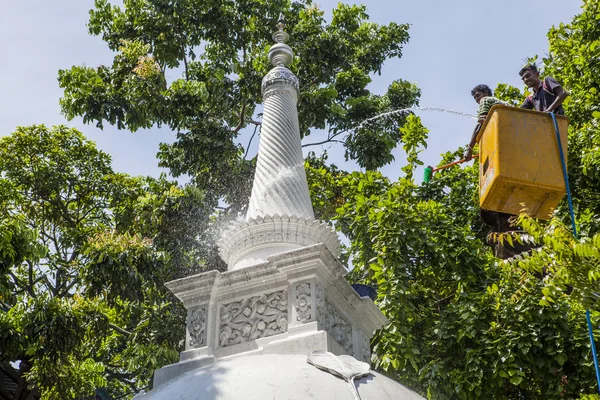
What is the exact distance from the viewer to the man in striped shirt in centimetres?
909

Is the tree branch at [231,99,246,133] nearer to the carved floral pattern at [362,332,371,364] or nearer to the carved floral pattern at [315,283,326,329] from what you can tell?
the carved floral pattern at [362,332,371,364]

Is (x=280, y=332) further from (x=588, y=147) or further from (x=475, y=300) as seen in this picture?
(x=588, y=147)

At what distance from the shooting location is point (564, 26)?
13359mm

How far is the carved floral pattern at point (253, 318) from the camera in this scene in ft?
21.3

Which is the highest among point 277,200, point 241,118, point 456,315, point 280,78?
point 241,118

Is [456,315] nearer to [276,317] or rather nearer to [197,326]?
[276,317]

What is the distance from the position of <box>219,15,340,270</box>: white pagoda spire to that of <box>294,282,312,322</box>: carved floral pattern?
2.22 feet

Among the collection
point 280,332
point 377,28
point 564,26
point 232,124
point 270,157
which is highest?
point 377,28

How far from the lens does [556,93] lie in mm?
8430

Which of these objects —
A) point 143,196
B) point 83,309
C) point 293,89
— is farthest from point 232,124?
point 293,89

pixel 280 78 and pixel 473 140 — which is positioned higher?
pixel 280 78

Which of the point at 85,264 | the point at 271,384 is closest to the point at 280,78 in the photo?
the point at 271,384

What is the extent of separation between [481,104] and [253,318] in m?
4.29

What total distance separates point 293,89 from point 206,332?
350cm
